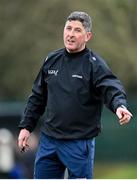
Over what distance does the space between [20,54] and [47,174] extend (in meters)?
13.8

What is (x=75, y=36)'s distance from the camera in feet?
24.9

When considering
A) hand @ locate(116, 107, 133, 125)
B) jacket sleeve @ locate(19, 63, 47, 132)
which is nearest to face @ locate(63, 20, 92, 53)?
jacket sleeve @ locate(19, 63, 47, 132)

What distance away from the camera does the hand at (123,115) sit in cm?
709

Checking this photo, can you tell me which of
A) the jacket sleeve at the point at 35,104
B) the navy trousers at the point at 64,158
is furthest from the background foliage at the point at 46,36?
the navy trousers at the point at 64,158

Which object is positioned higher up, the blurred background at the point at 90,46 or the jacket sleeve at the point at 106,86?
the blurred background at the point at 90,46

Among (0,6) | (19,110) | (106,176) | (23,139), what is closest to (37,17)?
(0,6)

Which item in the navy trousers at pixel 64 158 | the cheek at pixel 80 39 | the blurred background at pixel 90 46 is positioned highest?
the blurred background at pixel 90 46

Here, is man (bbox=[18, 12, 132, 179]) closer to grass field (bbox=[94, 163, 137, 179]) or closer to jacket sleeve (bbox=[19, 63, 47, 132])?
jacket sleeve (bbox=[19, 63, 47, 132])

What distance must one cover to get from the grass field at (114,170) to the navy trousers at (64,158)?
1167 cm

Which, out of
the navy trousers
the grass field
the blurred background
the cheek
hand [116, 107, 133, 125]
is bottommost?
the navy trousers

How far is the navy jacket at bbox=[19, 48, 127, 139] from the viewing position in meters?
7.55

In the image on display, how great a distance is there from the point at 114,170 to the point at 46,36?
3481mm

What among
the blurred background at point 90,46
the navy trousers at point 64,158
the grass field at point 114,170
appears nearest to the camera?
the navy trousers at point 64,158

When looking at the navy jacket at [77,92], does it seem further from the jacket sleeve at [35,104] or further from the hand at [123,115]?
the hand at [123,115]
